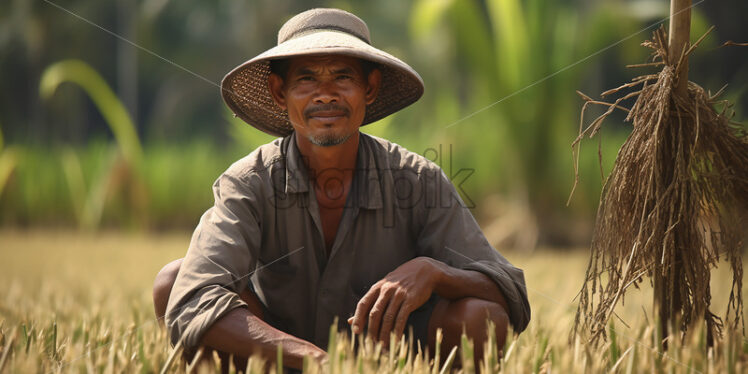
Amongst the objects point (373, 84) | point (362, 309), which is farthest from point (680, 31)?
point (362, 309)

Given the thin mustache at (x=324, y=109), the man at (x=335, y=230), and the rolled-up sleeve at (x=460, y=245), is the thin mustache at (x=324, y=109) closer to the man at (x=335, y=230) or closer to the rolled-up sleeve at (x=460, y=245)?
the man at (x=335, y=230)

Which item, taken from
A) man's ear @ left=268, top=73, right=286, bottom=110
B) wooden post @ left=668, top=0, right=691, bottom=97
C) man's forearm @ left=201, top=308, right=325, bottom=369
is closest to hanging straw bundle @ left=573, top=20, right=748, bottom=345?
wooden post @ left=668, top=0, right=691, bottom=97

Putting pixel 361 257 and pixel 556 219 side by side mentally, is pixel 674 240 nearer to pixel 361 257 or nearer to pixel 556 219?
pixel 361 257

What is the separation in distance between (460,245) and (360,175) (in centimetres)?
44

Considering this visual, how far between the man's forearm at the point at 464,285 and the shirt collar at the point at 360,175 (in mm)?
384

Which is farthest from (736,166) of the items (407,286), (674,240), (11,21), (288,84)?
(11,21)

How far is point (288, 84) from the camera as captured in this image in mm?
2533

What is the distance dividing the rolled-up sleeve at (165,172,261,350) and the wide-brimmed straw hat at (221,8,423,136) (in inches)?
18.5

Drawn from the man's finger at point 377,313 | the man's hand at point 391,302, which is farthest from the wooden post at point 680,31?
the man's finger at point 377,313

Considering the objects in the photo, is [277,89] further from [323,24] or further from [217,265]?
[217,265]

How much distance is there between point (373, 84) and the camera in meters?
2.66

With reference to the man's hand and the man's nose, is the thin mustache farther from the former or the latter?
the man's hand

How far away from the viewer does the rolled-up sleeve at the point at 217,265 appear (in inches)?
80.2

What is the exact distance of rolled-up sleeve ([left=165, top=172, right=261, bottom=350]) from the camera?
6.68 feet
